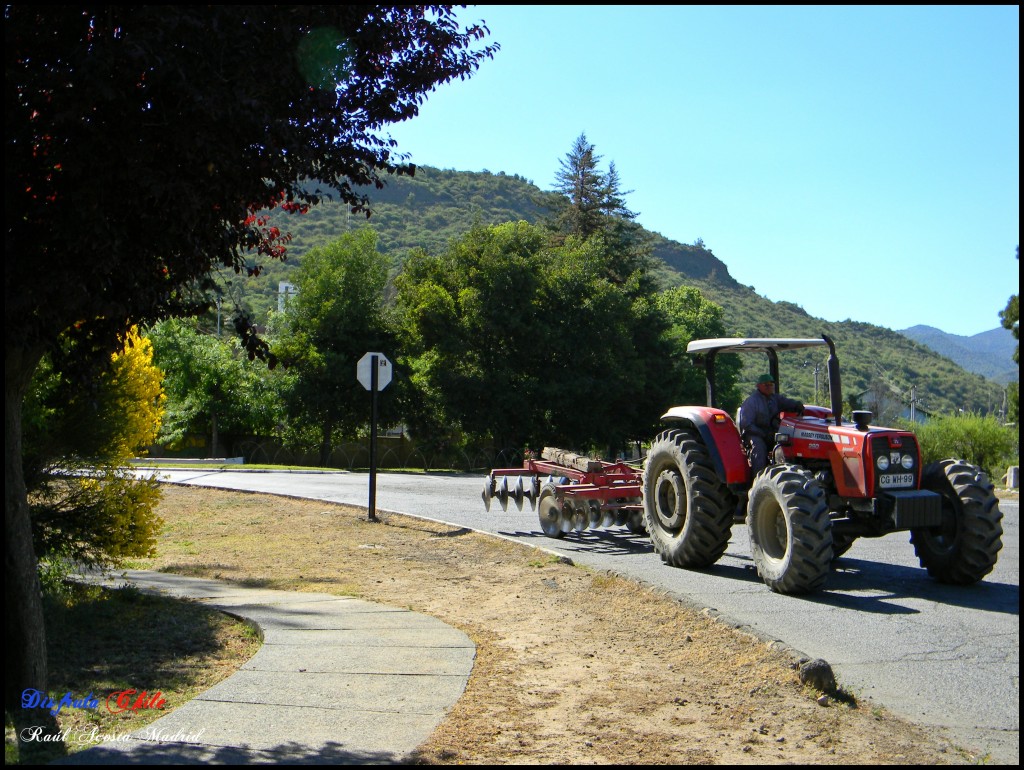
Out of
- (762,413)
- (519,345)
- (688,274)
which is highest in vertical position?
(688,274)

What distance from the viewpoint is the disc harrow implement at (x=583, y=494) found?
12.6 metres

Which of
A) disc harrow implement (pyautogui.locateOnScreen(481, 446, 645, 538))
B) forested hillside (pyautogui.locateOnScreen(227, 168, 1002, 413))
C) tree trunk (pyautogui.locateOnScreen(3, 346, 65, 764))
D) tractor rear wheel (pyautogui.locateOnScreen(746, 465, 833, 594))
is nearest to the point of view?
tree trunk (pyautogui.locateOnScreen(3, 346, 65, 764))

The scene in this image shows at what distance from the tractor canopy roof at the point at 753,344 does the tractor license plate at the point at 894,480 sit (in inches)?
68.6

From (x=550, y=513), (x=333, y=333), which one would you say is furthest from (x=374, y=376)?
(x=333, y=333)

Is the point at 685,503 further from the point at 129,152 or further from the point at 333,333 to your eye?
the point at 333,333

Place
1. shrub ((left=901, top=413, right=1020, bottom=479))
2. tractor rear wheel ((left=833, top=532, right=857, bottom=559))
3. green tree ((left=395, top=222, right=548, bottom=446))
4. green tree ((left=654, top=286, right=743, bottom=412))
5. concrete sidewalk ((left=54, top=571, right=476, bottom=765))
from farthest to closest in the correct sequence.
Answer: green tree ((left=654, top=286, right=743, bottom=412)) < green tree ((left=395, top=222, right=548, bottom=446)) < shrub ((left=901, top=413, right=1020, bottom=479)) < tractor rear wheel ((left=833, top=532, right=857, bottom=559)) < concrete sidewalk ((left=54, top=571, right=476, bottom=765))

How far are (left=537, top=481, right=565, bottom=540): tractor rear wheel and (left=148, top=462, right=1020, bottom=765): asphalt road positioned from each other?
192 mm

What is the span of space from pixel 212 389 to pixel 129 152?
40069 mm

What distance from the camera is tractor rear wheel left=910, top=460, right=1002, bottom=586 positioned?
9125mm

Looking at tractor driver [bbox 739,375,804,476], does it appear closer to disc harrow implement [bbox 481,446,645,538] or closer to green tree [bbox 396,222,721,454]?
disc harrow implement [bbox 481,446,645,538]

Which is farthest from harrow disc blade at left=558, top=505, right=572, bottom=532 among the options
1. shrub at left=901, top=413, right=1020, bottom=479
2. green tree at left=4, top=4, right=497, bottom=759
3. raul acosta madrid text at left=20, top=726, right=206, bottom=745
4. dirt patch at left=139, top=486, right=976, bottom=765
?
shrub at left=901, top=413, right=1020, bottom=479

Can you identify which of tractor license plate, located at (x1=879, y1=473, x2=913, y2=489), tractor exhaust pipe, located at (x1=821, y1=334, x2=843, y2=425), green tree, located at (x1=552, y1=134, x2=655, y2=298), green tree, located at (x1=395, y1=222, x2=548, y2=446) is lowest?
tractor license plate, located at (x1=879, y1=473, x2=913, y2=489)

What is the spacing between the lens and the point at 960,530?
9.26 meters

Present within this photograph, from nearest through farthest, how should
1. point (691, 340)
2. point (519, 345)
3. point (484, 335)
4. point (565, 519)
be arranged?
point (565, 519)
point (484, 335)
point (519, 345)
point (691, 340)
